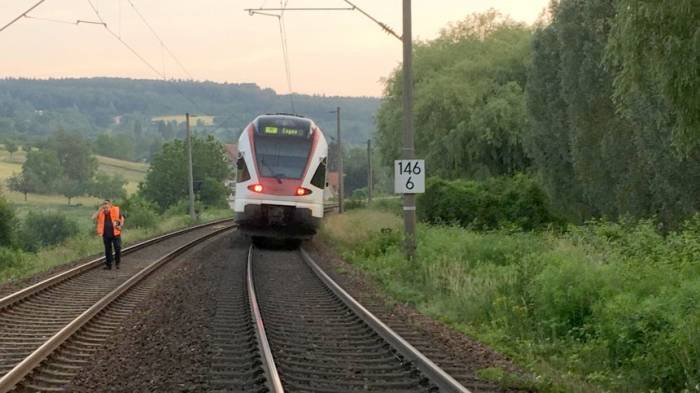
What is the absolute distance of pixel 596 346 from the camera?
9.78m

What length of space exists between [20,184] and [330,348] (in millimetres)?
137592

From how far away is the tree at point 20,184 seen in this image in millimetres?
134500

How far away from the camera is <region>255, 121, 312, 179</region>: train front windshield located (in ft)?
84.8

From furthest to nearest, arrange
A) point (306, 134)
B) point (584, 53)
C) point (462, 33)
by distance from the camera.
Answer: point (462, 33) < point (584, 53) < point (306, 134)

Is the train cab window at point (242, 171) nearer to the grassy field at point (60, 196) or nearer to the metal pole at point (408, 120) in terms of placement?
the metal pole at point (408, 120)

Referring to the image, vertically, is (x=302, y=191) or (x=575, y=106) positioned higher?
(x=575, y=106)

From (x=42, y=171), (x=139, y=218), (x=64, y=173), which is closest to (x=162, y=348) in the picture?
(x=139, y=218)

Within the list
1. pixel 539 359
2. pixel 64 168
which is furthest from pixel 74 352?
pixel 64 168

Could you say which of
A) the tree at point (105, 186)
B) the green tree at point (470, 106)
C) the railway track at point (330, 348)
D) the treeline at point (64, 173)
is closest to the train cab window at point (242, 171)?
the railway track at point (330, 348)

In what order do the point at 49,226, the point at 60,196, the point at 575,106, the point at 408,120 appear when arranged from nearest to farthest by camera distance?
the point at 408,120 → the point at 575,106 → the point at 49,226 → the point at 60,196

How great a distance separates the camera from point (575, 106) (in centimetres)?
3375

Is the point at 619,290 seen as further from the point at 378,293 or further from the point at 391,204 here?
the point at 391,204

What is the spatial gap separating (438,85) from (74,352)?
137 feet

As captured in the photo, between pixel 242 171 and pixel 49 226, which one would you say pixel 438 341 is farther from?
pixel 49 226
